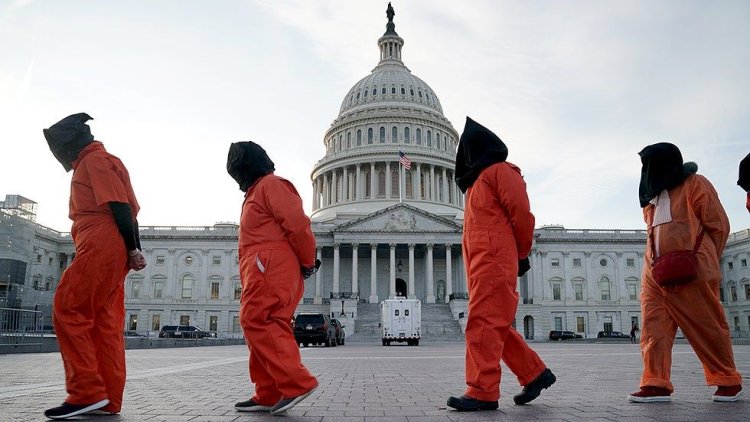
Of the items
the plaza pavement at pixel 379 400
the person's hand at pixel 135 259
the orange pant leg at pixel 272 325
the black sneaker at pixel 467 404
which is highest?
the person's hand at pixel 135 259

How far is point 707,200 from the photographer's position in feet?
23.5

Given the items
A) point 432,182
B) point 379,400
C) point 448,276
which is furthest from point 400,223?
point 379,400

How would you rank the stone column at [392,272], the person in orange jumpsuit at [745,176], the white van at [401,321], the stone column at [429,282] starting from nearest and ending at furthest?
the person in orange jumpsuit at [745,176] → the white van at [401,321] → the stone column at [429,282] → the stone column at [392,272]

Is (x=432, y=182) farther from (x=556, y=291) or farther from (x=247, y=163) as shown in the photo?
(x=247, y=163)

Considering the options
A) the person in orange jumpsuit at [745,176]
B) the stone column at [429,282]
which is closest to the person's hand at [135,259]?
the person in orange jumpsuit at [745,176]

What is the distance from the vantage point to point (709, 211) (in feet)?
23.5

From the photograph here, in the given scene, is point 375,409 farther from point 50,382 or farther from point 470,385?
point 50,382

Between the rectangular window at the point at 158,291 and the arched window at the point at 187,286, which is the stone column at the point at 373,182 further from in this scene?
the rectangular window at the point at 158,291

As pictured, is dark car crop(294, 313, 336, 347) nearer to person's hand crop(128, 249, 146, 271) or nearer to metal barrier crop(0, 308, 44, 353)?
metal barrier crop(0, 308, 44, 353)

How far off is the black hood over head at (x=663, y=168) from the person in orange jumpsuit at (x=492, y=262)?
1.72 metres

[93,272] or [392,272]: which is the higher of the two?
[392,272]

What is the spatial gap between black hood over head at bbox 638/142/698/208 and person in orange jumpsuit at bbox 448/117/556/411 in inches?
67.8

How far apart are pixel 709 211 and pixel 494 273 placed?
279 cm

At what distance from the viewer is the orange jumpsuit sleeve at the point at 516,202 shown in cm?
644
